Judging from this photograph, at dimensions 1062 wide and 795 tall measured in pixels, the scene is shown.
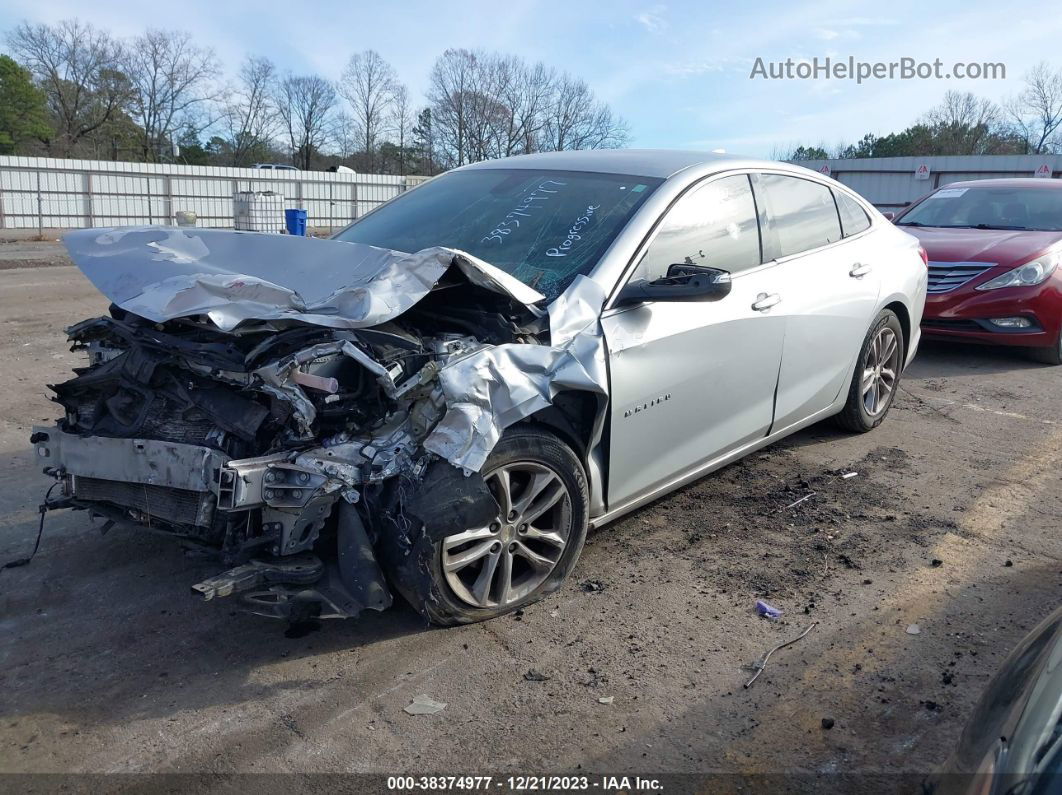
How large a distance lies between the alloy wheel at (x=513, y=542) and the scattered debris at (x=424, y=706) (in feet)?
1.34

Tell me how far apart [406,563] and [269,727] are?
69cm

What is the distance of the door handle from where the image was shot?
13.9 feet

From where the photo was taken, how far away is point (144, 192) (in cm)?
2808

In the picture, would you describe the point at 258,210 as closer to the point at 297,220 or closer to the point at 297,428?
the point at 297,220

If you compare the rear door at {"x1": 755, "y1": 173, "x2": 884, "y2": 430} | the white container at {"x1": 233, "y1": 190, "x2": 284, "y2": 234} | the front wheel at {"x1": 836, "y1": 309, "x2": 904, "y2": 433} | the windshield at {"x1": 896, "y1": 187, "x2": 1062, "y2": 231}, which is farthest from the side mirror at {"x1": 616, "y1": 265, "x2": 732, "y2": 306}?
the white container at {"x1": 233, "y1": 190, "x2": 284, "y2": 234}

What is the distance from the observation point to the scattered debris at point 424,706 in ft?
9.32

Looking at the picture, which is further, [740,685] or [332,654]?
[332,654]

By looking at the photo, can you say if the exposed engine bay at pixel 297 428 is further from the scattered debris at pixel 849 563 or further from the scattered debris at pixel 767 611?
the scattered debris at pixel 849 563

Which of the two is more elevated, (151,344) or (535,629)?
(151,344)

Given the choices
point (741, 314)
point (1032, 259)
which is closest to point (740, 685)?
point (741, 314)

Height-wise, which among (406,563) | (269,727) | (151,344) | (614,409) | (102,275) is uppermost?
(102,275)

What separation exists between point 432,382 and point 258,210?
2175 cm

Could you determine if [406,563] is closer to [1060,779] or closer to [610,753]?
[610,753]

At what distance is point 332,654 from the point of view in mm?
3189
